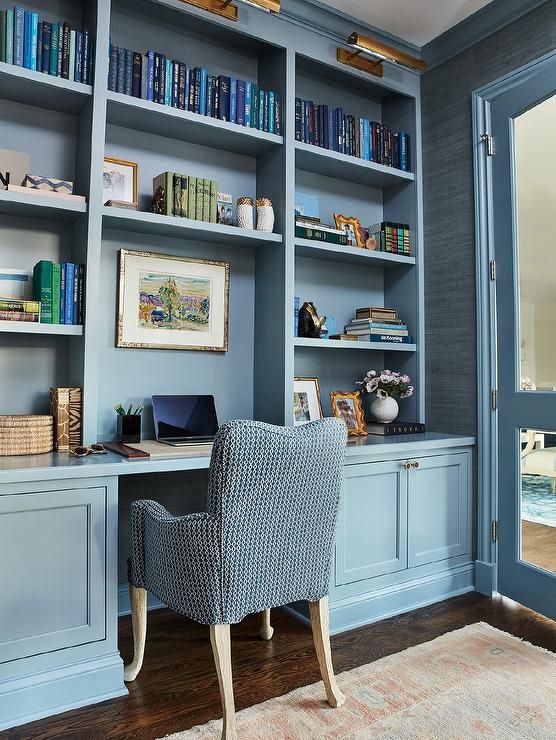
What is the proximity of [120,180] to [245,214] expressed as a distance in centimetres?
57

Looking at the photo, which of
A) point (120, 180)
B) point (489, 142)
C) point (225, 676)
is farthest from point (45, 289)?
point (489, 142)

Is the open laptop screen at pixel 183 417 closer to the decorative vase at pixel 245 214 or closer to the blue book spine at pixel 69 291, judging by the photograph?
the blue book spine at pixel 69 291

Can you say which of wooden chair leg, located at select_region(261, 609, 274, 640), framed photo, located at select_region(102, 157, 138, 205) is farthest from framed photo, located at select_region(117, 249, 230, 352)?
wooden chair leg, located at select_region(261, 609, 274, 640)

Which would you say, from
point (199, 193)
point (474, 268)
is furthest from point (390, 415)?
point (199, 193)

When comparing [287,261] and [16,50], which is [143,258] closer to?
[287,261]

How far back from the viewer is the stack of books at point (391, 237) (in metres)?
3.08

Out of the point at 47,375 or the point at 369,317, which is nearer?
the point at 47,375

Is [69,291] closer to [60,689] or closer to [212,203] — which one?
[212,203]

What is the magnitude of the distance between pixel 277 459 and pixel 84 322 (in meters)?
1.02

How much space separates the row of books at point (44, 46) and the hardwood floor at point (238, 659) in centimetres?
224

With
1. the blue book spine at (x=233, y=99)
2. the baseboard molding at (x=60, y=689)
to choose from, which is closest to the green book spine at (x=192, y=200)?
the blue book spine at (x=233, y=99)

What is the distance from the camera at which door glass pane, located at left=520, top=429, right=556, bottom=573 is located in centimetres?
250

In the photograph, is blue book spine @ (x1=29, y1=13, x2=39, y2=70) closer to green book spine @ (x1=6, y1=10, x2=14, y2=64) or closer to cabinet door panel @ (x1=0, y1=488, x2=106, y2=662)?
green book spine @ (x1=6, y1=10, x2=14, y2=64)

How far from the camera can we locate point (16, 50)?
210cm
